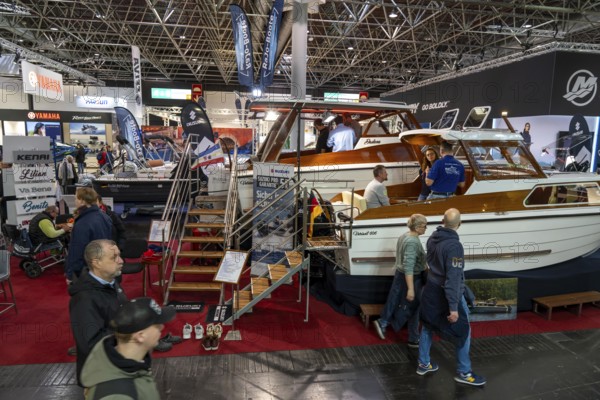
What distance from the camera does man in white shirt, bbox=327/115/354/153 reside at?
7.77 meters

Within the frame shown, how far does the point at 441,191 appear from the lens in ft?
17.1

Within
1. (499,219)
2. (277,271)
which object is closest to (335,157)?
(277,271)

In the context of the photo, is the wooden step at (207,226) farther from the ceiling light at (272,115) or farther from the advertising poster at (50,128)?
the advertising poster at (50,128)

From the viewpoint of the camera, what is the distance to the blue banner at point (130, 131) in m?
11.0

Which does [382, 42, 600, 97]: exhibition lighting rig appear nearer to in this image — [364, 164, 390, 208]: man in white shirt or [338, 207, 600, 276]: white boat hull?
[338, 207, 600, 276]: white boat hull

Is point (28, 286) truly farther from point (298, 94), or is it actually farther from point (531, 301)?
point (531, 301)

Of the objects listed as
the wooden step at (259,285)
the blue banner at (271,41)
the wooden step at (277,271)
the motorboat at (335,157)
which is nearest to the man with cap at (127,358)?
the wooden step at (259,285)

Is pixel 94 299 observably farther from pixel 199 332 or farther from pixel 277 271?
pixel 277 271

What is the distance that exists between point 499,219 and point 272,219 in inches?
122

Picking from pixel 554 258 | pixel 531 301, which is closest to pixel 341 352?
pixel 531 301

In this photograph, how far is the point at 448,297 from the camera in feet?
11.2

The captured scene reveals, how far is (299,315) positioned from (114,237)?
8.34 feet

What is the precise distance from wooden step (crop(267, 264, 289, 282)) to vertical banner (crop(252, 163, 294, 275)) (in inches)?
22.1

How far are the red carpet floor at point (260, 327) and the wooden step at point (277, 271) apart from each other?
1.85ft
